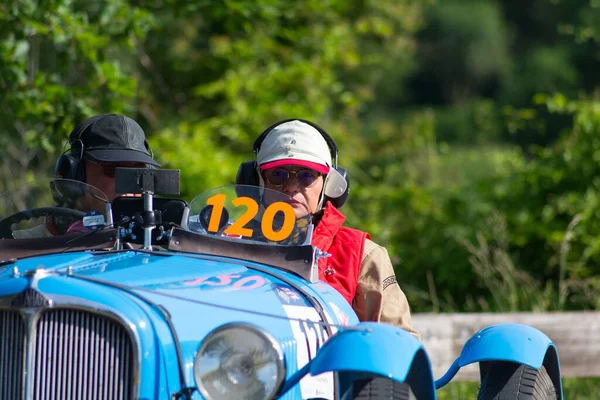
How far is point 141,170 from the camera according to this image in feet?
14.5

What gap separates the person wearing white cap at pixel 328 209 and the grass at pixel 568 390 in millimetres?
2505

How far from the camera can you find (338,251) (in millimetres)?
4988

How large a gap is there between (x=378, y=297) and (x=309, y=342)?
0.97m

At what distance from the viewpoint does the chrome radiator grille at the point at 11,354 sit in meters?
3.58

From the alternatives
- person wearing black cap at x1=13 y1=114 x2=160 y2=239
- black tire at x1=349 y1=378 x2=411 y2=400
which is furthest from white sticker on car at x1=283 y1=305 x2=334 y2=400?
person wearing black cap at x1=13 y1=114 x2=160 y2=239

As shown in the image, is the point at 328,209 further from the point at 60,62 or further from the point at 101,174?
the point at 60,62

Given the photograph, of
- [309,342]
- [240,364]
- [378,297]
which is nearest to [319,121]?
[378,297]

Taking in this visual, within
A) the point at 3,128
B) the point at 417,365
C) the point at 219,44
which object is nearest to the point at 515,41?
the point at 219,44

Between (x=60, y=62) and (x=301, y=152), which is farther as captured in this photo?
(x=60, y=62)

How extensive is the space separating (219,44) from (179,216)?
29.2 feet

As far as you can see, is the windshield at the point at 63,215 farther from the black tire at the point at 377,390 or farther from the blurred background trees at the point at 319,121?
the blurred background trees at the point at 319,121

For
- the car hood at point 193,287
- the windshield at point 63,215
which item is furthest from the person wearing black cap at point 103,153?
the car hood at point 193,287

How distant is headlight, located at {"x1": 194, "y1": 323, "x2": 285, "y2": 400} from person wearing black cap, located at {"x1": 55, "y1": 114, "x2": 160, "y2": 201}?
1.85 meters

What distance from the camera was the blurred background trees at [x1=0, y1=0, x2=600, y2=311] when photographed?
25.6 feet
